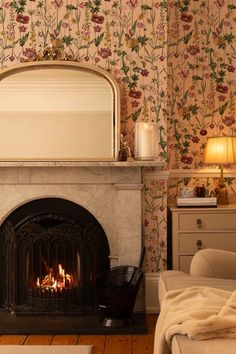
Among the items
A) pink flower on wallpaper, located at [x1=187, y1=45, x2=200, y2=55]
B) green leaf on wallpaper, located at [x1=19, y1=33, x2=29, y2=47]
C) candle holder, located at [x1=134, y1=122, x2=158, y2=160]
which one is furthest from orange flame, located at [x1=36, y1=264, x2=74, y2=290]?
pink flower on wallpaper, located at [x1=187, y1=45, x2=200, y2=55]

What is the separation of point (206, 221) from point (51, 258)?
3.72 feet

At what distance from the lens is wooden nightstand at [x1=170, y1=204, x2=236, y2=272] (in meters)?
3.71

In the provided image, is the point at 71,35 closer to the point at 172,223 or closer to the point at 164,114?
the point at 164,114

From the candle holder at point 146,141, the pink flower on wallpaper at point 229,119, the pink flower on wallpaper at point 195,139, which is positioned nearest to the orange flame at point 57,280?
the candle holder at point 146,141

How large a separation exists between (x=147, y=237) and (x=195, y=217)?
38 centimetres

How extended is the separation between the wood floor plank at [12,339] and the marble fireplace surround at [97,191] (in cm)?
82

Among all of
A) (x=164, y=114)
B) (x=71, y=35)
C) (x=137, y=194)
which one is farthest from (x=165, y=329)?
(x=71, y=35)

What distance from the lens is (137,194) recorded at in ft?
12.1

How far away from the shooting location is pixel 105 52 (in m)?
3.73

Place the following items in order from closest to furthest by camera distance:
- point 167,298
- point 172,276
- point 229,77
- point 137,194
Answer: point 167,298 → point 172,276 → point 137,194 → point 229,77

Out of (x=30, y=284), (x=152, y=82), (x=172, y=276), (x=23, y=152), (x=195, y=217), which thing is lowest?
(x=30, y=284)

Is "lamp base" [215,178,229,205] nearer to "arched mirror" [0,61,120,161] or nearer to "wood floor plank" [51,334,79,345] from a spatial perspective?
"arched mirror" [0,61,120,161]

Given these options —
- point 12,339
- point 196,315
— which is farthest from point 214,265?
point 12,339

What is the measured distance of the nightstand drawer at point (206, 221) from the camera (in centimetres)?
371
